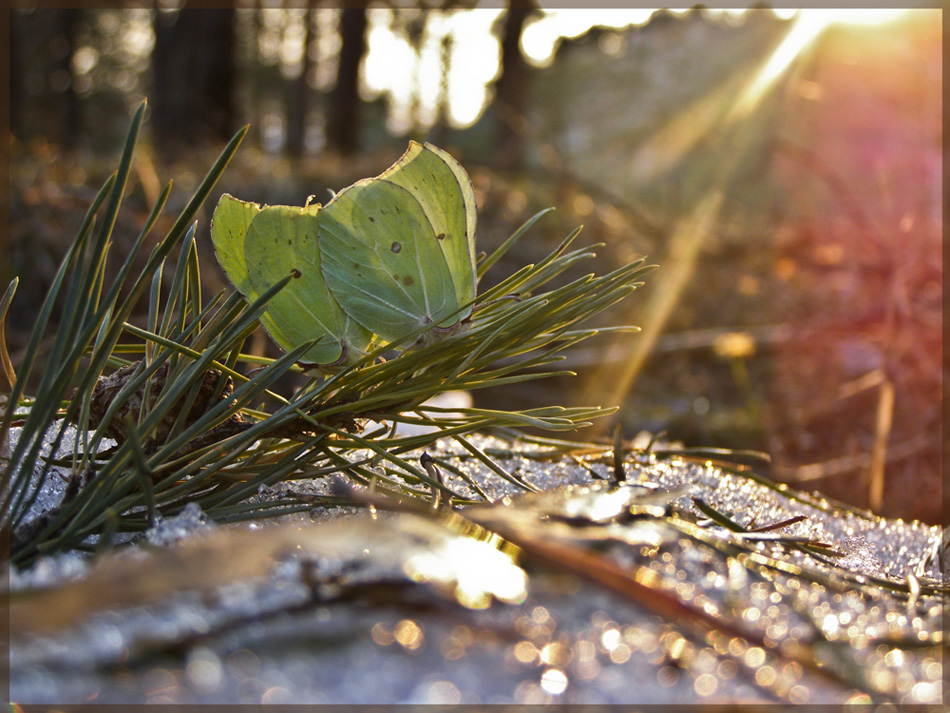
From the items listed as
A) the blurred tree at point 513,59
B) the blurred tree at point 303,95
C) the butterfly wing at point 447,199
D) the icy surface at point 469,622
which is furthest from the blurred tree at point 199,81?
the icy surface at point 469,622

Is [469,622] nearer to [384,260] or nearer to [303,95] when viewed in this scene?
[384,260]

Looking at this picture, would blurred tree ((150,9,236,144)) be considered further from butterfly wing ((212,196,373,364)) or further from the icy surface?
the icy surface

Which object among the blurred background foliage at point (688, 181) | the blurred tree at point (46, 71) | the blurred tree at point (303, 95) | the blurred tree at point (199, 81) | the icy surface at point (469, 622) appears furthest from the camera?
the blurred tree at point (46, 71)

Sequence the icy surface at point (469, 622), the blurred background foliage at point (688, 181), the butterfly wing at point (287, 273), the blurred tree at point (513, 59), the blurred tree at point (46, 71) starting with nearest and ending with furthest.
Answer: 1. the icy surface at point (469, 622)
2. the butterfly wing at point (287, 273)
3. the blurred background foliage at point (688, 181)
4. the blurred tree at point (513, 59)
5. the blurred tree at point (46, 71)

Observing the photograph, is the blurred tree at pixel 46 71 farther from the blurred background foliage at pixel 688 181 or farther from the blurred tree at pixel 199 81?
the blurred tree at pixel 199 81

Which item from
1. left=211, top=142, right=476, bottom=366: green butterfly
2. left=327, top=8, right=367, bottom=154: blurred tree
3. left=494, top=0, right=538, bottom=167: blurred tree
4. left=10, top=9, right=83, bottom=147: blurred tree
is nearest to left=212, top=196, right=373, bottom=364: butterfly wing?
left=211, top=142, right=476, bottom=366: green butterfly
